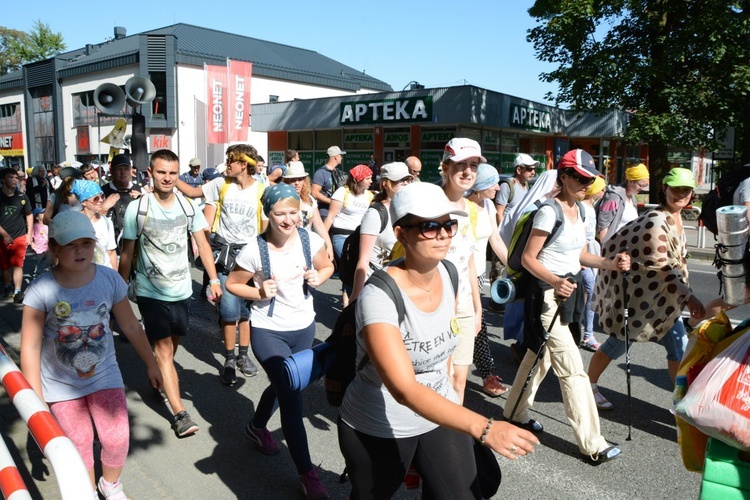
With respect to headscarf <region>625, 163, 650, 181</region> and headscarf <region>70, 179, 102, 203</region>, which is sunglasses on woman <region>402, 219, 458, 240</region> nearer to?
headscarf <region>70, 179, 102, 203</region>

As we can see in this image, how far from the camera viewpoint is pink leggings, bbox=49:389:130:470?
123 inches

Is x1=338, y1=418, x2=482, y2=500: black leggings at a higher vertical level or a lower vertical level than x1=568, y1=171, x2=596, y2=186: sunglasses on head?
lower

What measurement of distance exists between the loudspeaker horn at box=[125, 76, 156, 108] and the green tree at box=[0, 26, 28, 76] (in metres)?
60.3

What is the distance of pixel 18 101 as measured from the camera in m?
47.5

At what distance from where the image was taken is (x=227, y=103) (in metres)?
27.4

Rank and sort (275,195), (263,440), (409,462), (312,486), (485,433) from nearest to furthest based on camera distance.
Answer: (485,433) → (409,462) → (312,486) → (275,195) → (263,440)

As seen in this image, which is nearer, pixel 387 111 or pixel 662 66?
pixel 662 66

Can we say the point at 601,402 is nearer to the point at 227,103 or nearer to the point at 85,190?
the point at 85,190

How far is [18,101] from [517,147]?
38550 mm

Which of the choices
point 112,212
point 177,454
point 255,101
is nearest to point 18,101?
point 255,101

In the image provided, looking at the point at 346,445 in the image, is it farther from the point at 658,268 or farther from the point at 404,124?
the point at 404,124

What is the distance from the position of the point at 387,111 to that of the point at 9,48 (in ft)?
162

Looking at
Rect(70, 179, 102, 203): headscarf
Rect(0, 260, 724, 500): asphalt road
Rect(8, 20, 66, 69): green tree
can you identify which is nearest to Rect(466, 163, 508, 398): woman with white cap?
Rect(0, 260, 724, 500): asphalt road

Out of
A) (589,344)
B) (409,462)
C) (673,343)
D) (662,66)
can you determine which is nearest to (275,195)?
(409,462)
